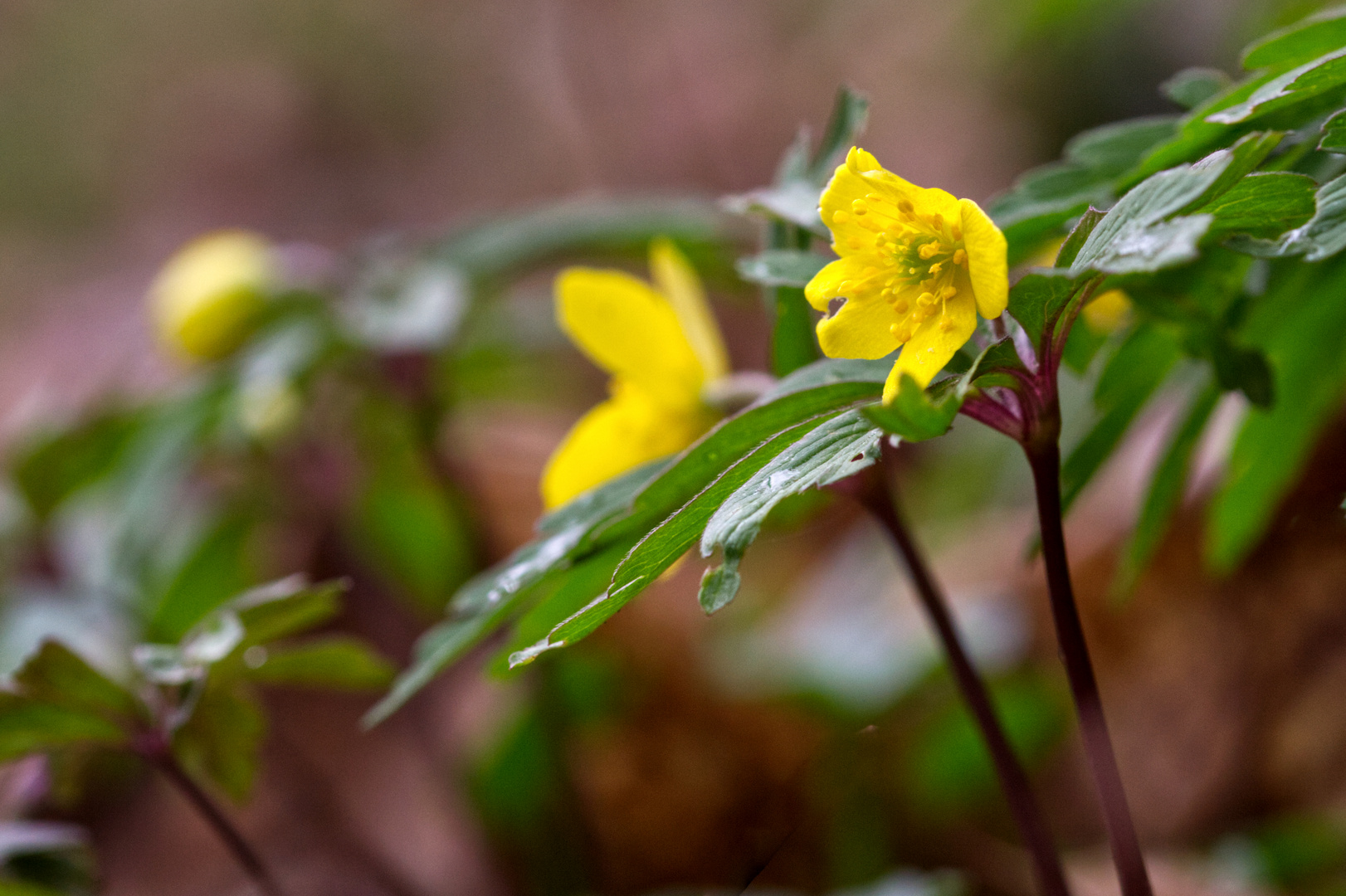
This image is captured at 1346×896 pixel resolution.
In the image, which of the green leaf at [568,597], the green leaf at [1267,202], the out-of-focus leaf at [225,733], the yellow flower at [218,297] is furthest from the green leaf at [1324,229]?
the yellow flower at [218,297]

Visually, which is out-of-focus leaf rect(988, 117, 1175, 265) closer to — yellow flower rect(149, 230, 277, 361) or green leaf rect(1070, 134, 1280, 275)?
green leaf rect(1070, 134, 1280, 275)

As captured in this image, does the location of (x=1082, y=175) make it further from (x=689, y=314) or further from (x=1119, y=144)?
(x=689, y=314)

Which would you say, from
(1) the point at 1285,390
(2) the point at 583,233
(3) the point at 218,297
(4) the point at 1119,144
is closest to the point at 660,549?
(4) the point at 1119,144

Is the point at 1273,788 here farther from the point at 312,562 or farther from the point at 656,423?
the point at 312,562

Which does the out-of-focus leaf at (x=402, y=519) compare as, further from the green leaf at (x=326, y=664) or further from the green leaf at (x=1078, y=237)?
the green leaf at (x=1078, y=237)

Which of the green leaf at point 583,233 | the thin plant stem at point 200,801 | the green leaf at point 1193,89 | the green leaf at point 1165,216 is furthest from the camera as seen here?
the green leaf at point 583,233

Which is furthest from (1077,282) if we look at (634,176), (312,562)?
(634,176)

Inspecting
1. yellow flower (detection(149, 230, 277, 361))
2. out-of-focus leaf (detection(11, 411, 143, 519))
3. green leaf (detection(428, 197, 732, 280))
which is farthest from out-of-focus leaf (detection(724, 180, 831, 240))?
out-of-focus leaf (detection(11, 411, 143, 519))

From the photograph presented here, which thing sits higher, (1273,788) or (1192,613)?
(1192,613)
